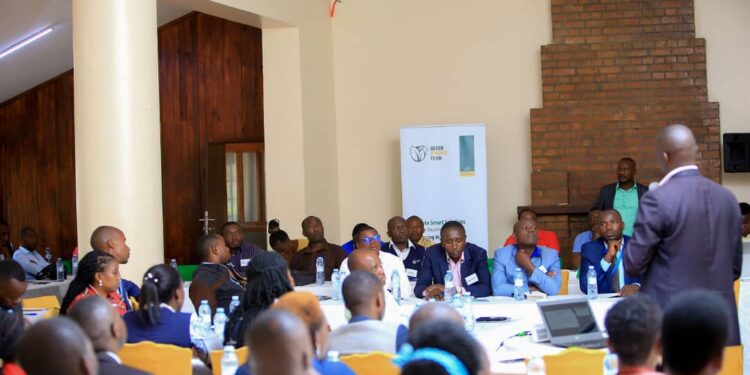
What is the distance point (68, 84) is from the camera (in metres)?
13.8

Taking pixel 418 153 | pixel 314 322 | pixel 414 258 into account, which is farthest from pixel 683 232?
pixel 418 153

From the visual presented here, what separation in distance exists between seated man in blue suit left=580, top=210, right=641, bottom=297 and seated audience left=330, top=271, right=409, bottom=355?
10.6ft

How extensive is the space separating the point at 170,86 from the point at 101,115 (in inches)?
208

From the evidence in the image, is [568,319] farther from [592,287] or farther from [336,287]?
[336,287]

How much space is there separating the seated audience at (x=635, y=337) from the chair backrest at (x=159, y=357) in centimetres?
212

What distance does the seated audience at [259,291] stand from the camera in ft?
14.9

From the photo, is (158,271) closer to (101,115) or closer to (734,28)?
(101,115)

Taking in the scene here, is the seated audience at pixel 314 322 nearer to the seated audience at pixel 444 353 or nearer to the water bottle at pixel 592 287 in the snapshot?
the seated audience at pixel 444 353

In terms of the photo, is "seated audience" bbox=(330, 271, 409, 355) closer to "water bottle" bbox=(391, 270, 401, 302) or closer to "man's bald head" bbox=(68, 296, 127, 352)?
"man's bald head" bbox=(68, 296, 127, 352)

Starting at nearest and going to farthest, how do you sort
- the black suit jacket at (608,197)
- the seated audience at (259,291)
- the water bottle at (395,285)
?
1. the seated audience at (259,291)
2. the water bottle at (395,285)
3. the black suit jacket at (608,197)

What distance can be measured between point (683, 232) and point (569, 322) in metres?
0.86

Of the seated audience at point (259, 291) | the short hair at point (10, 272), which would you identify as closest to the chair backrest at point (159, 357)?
the seated audience at point (259, 291)

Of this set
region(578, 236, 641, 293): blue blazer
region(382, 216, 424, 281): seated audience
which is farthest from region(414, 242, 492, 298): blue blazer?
region(382, 216, 424, 281): seated audience

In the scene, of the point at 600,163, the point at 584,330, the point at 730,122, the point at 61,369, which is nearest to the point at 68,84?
the point at 600,163
